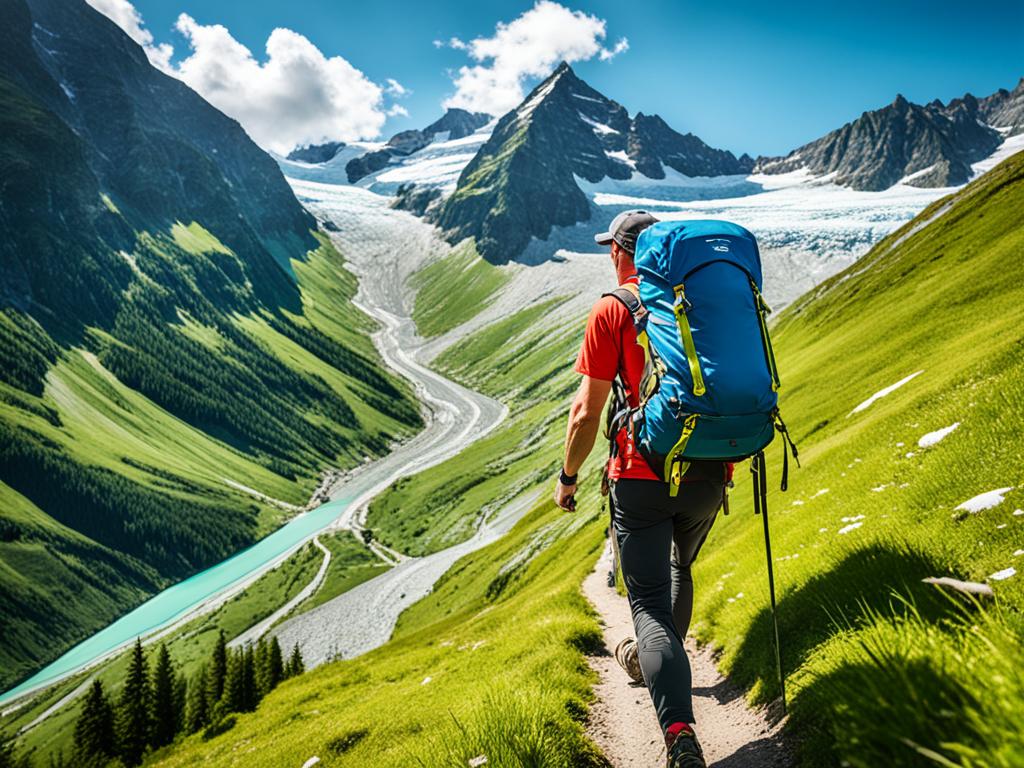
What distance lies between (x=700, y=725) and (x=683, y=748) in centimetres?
316

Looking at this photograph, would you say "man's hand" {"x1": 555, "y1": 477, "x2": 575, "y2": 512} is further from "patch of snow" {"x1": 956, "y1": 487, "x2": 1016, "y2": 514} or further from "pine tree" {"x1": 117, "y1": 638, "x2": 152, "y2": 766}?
"pine tree" {"x1": 117, "y1": 638, "x2": 152, "y2": 766}

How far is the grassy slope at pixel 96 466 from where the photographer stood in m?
121

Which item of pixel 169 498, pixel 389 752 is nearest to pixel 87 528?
pixel 169 498

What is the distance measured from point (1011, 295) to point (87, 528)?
175957mm

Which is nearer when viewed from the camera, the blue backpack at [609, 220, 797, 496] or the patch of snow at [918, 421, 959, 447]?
the blue backpack at [609, 220, 797, 496]

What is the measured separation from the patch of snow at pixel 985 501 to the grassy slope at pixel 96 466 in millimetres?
153679

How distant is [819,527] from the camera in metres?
11.0

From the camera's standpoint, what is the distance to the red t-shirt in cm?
632

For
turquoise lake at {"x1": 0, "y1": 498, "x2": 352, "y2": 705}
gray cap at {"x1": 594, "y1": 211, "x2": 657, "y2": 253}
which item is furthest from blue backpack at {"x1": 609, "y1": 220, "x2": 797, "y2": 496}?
turquoise lake at {"x1": 0, "y1": 498, "x2": 352, "y2": 705}

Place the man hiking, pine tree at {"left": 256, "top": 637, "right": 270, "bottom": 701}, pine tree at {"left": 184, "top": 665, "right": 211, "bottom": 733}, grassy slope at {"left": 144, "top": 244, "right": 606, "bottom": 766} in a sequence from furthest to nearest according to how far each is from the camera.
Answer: pine tree at {"left": 184, "top": 665, "right": 211, "bottom": 733} → pine tree at {"left": 256, "top": 637, "right": 270, "bottom": 701} → grassy slope at {"left": 144, "top": 244, "right": 606, "bottom": 766} → the man hiking

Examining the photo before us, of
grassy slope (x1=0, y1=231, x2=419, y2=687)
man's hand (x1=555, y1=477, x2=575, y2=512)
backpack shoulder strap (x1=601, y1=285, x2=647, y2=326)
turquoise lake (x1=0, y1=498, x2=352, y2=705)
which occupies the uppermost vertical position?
grassy slope (x1=0, y1=231, x2=419, y2=687)

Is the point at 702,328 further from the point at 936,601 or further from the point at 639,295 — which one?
the point at 936,601

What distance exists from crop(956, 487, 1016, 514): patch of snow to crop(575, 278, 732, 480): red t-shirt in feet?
11.2

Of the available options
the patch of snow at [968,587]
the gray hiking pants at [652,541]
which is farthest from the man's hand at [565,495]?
the patch of snow at [968,587]
